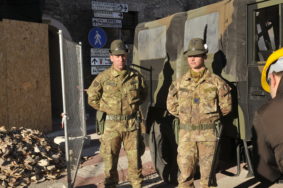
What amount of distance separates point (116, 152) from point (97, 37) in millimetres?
8624

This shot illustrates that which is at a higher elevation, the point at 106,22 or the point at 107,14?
the point at 107,14

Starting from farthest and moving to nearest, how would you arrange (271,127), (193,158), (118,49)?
(118,49) → (193,158) → (271,127)

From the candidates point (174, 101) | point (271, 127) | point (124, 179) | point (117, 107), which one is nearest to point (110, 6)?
point (124, 179)

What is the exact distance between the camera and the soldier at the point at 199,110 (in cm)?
346

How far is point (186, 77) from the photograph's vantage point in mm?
3619

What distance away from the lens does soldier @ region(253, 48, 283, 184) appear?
3.74ft

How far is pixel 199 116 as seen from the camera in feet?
11.6

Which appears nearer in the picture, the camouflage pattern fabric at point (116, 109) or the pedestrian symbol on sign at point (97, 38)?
the camouflage pattern fabric at point (116, 109)

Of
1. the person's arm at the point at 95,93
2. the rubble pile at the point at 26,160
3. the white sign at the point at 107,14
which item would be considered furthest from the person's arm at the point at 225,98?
the white sign at the point at 107,14

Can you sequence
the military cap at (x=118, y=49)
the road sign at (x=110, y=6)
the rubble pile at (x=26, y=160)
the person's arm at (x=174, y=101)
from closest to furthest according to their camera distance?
the person's arm at (x=174, y=101) < the military cap at (x=118, y=49) < the rubble pile at (x=26, y=160) < the road sign at (x=110, y=6)

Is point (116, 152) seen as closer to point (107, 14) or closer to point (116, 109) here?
point (116, 109)

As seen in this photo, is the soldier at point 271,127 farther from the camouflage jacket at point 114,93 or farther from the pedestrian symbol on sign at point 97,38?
the pedestrian symbol on sign at point 97,38

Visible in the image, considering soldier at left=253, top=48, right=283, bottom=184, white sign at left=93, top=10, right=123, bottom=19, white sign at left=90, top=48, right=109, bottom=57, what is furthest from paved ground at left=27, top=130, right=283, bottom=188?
white sign at left=93, top=10, right=123, bottom=19

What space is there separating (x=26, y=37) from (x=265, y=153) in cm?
790
